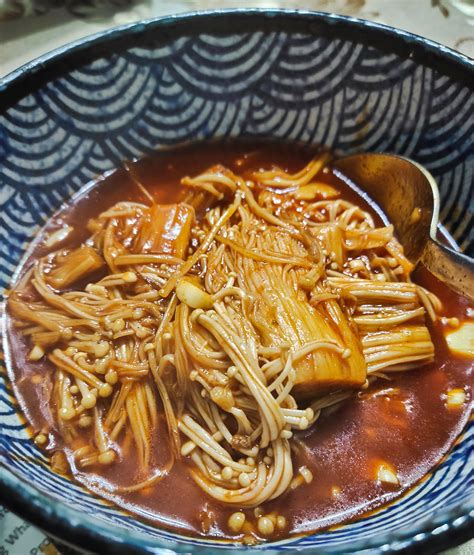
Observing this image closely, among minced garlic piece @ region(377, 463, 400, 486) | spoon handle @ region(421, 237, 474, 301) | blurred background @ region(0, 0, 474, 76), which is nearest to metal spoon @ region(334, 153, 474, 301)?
spoon handle @ region(421, 237, 474, 301)

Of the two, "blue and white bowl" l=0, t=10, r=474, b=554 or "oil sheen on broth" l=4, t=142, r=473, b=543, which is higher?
"blue and white bowl" l=0, t=10, r=474, b=554

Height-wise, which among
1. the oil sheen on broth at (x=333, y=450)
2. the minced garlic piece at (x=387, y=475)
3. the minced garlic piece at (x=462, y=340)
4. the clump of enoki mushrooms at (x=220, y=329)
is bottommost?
the minced garlic piece at (x=387, y=475)

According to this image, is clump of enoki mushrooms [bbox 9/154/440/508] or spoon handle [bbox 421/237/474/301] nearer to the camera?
clump of enoki mushrooms [bbox 9/154/440/508]

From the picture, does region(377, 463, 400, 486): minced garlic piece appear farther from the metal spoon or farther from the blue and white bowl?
the blue and white bowl

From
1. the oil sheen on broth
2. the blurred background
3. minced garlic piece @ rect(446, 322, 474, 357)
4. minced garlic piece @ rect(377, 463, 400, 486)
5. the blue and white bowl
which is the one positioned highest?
the blurred background

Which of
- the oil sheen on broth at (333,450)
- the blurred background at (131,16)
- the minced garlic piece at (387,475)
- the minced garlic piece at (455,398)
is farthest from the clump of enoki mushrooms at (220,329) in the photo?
the blurred background at (131,16)

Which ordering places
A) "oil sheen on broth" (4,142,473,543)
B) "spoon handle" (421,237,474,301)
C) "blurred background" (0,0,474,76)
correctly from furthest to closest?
"blurred background" (0,0,474,76) → "spoon handle" (421,237,474,301) → "oil sheen on broth" (4,142,473,543)

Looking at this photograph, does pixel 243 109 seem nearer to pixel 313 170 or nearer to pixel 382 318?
pixel 313 170

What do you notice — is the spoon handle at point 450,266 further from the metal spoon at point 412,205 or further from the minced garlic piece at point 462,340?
the minced garlic piece at point 462,340
